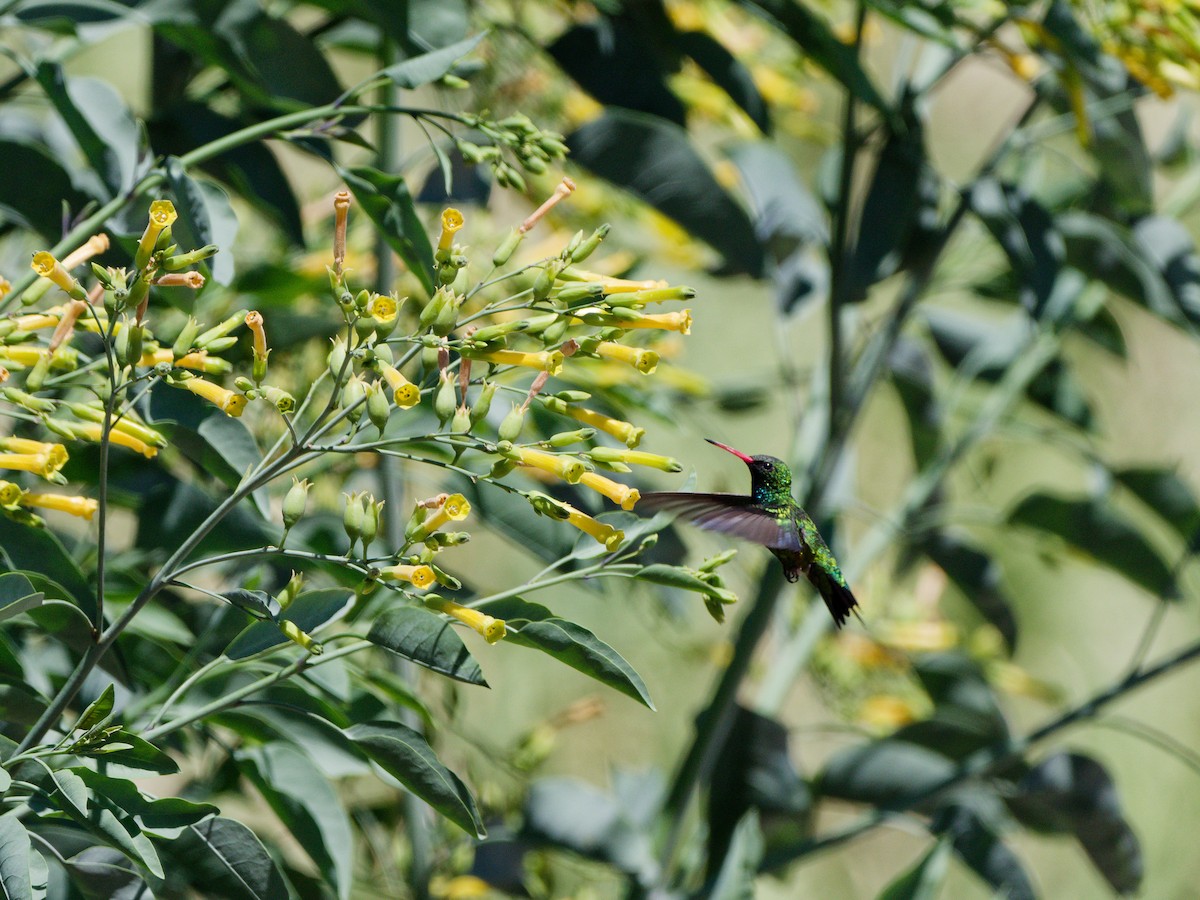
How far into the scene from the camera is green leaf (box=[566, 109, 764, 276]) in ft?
2.80

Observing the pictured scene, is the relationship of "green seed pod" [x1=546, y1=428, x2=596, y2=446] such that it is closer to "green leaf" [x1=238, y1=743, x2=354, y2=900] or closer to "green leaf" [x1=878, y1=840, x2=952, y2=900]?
"green leaf" [x1=238, y1=743, x2=354, y2=900]

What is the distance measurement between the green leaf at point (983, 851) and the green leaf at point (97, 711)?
0.76 m

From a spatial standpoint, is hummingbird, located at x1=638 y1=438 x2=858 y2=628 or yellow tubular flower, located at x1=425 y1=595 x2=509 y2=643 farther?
hummingbird, located at x1=638 y1=438 x2=858 y2=628

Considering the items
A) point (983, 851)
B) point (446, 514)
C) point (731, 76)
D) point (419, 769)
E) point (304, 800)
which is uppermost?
point (731, 76)

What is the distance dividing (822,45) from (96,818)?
65 centimetres

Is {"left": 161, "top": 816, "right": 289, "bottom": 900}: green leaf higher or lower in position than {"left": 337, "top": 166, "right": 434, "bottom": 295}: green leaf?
lower

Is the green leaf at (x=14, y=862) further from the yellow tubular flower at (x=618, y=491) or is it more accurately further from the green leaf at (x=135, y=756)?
the yellow tubular flower at (x=618, y=491)

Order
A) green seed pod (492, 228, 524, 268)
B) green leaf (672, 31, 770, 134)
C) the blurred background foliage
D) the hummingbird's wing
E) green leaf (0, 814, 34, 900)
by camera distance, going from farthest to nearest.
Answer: green leaf (672, 31, 770, 134) < the blurred background foliage < the hummingbird's wing < green seed pod (492, 228, 524, 268) < green leaf (0, 814, 34, 900)

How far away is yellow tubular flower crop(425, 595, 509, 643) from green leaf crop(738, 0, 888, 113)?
0.47m

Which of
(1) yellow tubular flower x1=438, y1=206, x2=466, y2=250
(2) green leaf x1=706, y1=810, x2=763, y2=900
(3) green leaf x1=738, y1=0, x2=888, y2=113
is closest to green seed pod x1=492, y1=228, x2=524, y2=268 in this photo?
(1) yellow tubular flower x1=438, y1=206, x2=466, y2=250

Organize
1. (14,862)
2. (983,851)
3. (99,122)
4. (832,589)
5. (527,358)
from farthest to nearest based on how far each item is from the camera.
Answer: (983,851) → (832,589) → (99,122) → (527,358) → (14,862)

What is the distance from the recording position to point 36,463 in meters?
0.53

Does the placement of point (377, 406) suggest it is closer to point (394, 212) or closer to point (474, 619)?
point (474, 619)

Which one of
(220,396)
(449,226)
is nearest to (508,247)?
(449,226)
